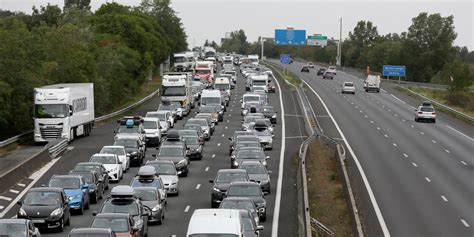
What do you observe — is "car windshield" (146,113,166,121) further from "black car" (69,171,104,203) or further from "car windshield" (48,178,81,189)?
"car windshield" (48,178,81,189)

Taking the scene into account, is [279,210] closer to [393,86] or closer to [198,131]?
[198,131]

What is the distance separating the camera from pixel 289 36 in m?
143

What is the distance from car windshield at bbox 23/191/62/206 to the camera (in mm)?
28859

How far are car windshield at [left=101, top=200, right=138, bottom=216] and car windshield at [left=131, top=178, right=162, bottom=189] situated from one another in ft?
19.0

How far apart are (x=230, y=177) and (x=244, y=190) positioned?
331 cm

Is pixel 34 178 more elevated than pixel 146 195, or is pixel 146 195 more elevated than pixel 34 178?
pixel 146 195

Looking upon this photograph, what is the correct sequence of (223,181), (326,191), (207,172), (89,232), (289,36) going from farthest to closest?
(289,36) < (207,172) < (326,191) < (223,181) < (89,232)

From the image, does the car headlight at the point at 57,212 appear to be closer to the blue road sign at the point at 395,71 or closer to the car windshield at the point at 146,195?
the car windshield at the point at 146,195

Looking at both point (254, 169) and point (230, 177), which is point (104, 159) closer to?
point (254, 169)

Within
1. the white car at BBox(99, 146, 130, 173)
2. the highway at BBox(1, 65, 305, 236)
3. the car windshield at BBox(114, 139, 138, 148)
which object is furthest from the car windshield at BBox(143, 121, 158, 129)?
the white car at BBox(99, 146, 130, 173)

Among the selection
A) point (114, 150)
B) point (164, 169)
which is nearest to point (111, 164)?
point (114, 150)

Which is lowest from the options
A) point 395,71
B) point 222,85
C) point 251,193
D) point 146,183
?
point 395,71

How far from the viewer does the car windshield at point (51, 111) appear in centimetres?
5369

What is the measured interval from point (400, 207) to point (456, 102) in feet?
215
